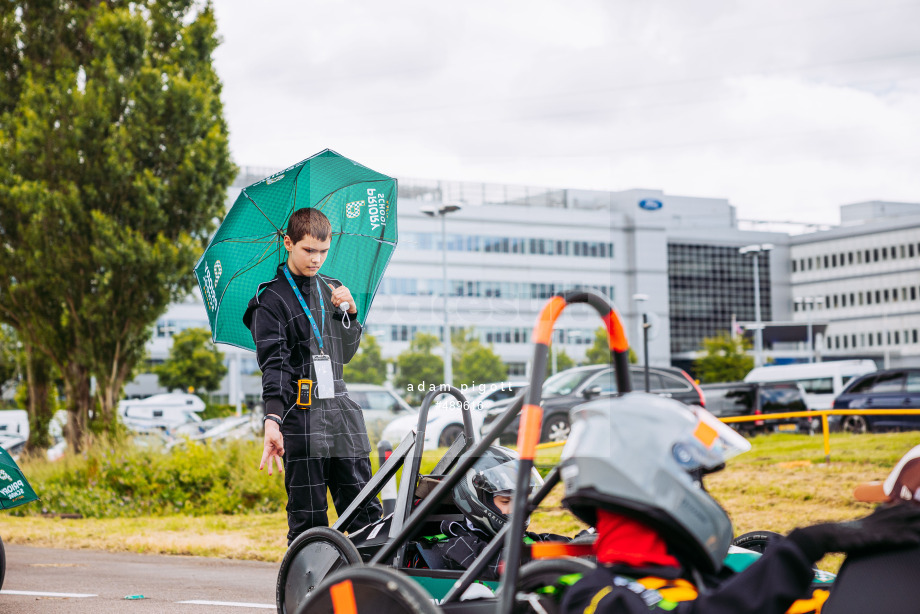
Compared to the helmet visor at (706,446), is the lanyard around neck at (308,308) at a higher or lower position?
higher

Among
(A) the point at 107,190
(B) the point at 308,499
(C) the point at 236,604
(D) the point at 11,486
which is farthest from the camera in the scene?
(A) the point at 107,190

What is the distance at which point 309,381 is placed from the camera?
4887 millimetres

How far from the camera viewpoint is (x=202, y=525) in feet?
39.8

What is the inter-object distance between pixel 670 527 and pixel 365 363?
4373 mm

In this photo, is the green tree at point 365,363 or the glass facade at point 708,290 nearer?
the green tree at point 365,363

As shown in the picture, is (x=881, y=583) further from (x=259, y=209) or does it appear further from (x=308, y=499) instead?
(x=259, y=209)

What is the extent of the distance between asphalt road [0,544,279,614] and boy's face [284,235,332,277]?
2251 millimetres

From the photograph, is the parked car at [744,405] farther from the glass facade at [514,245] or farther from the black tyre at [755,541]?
the black tyre at [755,541]

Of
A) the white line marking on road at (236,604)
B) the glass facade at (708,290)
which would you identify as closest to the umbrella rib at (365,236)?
the white line marking on road at (236,604)

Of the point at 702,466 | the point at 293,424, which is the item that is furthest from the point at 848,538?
the point at 293,424

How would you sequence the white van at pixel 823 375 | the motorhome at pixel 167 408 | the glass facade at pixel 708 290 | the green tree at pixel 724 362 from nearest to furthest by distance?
the white van at pixel 823 375, the motorhome at pixel 167 408, the green tree at pixel 724 362, the glass facade at pixel 708 290

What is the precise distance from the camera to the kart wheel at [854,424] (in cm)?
1990

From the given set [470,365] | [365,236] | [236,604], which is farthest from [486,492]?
[236,604]

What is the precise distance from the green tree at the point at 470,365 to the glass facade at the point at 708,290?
304 feet
